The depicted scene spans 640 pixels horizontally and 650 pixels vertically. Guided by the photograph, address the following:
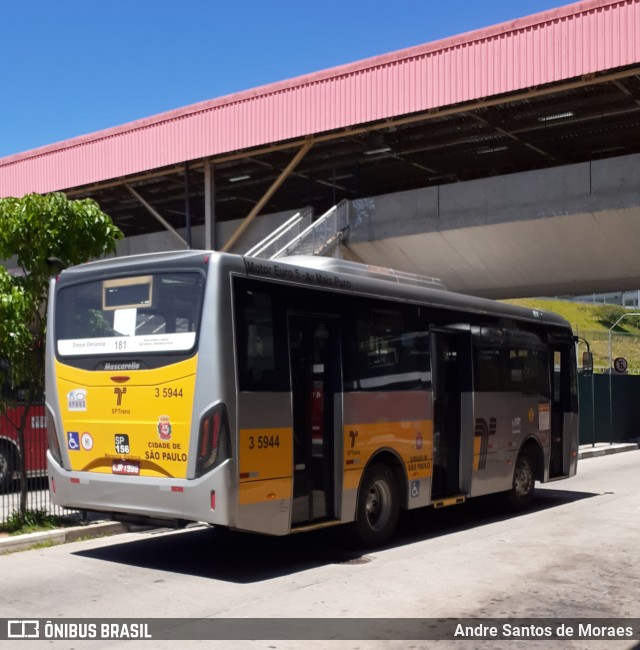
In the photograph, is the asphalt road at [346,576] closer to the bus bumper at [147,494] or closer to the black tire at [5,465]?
the bus bumper at [147,494]

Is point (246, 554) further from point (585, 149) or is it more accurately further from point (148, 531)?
point (585, 149)

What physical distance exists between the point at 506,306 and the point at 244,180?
Result: 2101cm

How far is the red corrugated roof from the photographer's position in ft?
69.1

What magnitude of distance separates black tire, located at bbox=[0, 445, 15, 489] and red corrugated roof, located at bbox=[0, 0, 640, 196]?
13045 millimetres

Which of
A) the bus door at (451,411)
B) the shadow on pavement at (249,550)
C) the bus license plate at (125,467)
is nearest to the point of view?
the bus license plate at (125,467)

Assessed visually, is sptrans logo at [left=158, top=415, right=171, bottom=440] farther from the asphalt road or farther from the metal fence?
the metal fence

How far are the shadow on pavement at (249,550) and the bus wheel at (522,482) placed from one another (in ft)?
2.03

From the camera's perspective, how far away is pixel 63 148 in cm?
3100

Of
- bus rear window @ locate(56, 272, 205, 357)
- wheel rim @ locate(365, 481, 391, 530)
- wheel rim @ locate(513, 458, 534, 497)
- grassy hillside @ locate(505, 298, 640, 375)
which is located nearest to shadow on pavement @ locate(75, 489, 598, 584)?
wheel rim @ locate(365, 481, 391, 530)

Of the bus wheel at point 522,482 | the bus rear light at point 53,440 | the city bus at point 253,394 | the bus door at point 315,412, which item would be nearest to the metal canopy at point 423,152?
the bus wheel at point 522,482

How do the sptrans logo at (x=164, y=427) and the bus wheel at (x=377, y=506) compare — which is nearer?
the sptrans logo at (x=164, y=427)

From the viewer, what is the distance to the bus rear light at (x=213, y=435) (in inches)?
351

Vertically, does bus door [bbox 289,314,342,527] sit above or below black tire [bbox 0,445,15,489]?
above

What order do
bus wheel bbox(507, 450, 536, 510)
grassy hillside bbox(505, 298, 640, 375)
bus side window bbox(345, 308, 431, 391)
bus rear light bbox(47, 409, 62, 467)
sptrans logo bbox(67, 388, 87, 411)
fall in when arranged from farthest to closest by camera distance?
grassy hillside bbox(505, 298, 640, 375) < bus wheel bbox(507, 450, 536, 510) < bus side window bbox(345, 308, 431, 391) < bus rear light bbox(47, 409, 62, 467) < sptrans logo bbox(67, 388, 87, 411)
